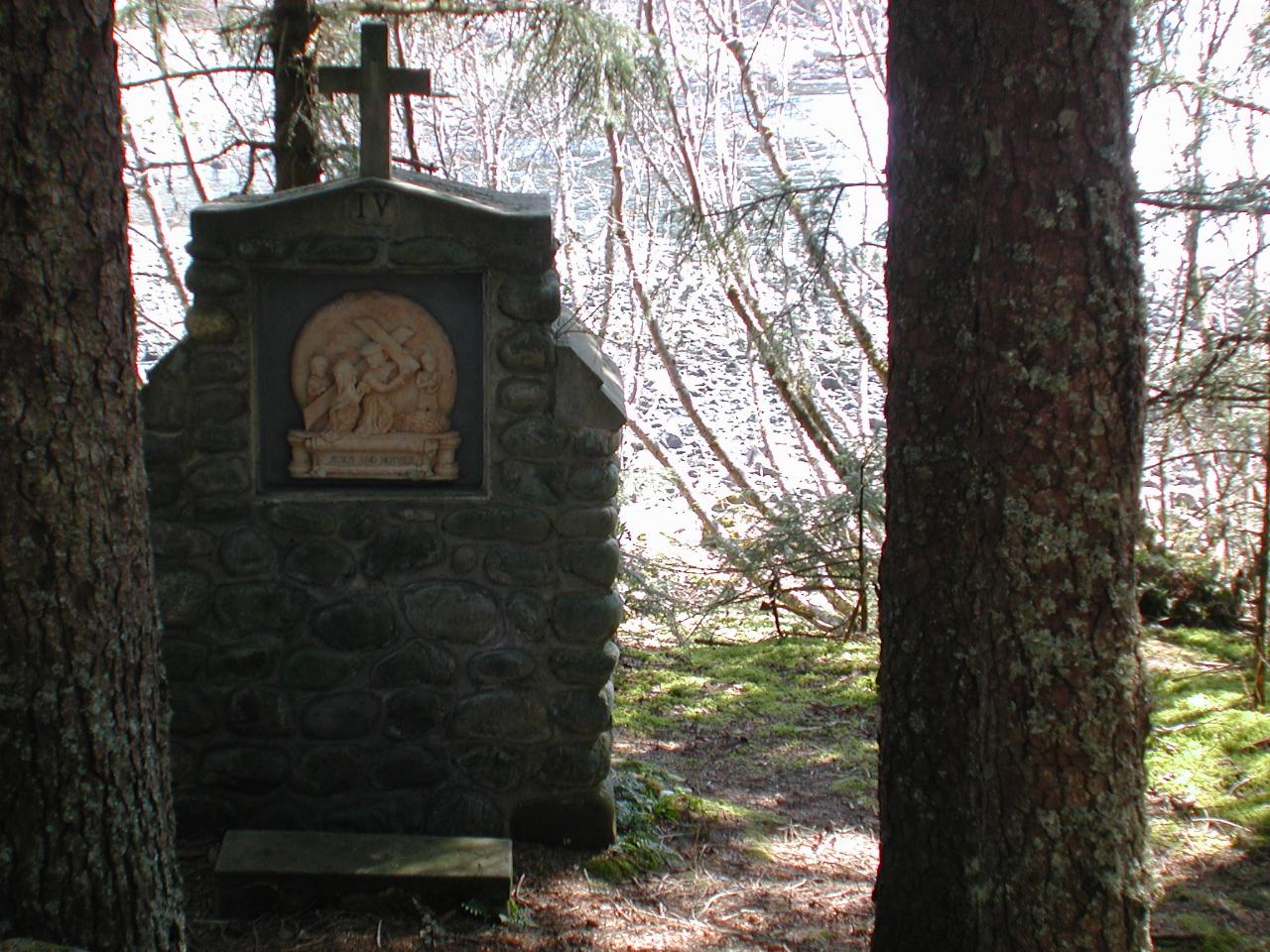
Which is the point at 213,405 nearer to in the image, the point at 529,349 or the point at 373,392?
the point at 373,392

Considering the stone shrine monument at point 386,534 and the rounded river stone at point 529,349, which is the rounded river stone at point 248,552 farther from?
the rounded river stone at point 529,349

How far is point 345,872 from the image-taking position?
3750mm

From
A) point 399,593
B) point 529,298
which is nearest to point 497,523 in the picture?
point 399,593

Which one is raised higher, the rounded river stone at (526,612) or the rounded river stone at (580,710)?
the rounded river stone at (526,612)

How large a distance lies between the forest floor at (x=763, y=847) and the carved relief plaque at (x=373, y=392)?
4.87 feet

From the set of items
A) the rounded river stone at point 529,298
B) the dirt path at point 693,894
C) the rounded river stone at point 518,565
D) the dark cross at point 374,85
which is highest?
the dark cross at point 374,85

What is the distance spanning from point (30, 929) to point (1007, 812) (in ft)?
7.31

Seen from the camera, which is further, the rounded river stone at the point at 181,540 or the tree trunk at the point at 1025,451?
the rounded river stone at the point at 181,540

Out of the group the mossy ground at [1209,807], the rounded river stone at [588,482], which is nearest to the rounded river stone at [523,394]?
the rounded river stone at [588,482]

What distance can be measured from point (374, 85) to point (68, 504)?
2327mm

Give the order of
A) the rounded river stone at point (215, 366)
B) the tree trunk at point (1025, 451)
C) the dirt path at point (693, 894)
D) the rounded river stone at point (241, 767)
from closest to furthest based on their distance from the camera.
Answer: the tree trunk at point (1025, 451) < the dirt path at point (693, 894) < the rounded river stone at point (215, 366) < the rounded river stone at point (241, 767)

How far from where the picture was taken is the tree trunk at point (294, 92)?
6496 millimetres

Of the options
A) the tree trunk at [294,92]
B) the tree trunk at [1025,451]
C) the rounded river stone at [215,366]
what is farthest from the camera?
the tree trunk at [294,92]

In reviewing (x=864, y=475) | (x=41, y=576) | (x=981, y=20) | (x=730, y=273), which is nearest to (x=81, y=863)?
(x=41, y=576)
